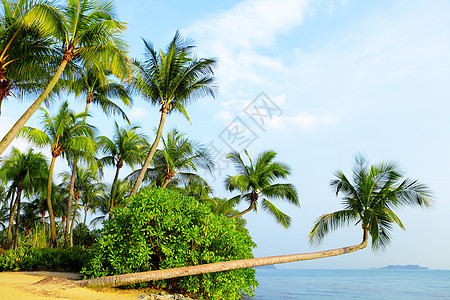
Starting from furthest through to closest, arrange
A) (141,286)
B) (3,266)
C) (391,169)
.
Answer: (391,169)
(3,266)
(141,286)

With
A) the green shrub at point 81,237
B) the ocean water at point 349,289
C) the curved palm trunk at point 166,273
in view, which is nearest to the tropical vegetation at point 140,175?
the curved palm trunk at point 166,273

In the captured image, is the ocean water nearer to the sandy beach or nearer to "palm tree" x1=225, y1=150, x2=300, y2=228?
"palm tree" x1=225, y1=150, x2=300, y2=228

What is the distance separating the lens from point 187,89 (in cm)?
1606

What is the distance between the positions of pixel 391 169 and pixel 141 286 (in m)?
11.6

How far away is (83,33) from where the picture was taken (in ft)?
36.5

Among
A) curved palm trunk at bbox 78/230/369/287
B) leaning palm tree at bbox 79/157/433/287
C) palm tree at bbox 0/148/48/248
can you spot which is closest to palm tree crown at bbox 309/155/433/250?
leaning palm tree at bbox 79/157/433/287

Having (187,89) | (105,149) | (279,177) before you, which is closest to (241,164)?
(279,177)

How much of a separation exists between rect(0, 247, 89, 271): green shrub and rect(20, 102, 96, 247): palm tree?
3.39 metres

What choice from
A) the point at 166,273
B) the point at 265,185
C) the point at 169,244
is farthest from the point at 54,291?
the point at 265,185

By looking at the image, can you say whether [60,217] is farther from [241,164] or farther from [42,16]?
[42,16]

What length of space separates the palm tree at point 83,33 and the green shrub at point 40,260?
18.2 feet

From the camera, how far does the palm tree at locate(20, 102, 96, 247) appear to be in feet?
50.3

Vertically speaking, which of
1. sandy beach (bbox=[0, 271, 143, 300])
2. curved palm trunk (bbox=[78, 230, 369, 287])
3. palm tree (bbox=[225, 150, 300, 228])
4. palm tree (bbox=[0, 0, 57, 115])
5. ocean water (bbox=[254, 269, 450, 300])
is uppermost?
palm tree (bbox=[0, 0, 57, 115])

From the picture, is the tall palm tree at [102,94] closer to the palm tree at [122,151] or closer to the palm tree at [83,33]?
the palm tree at [122,151]
